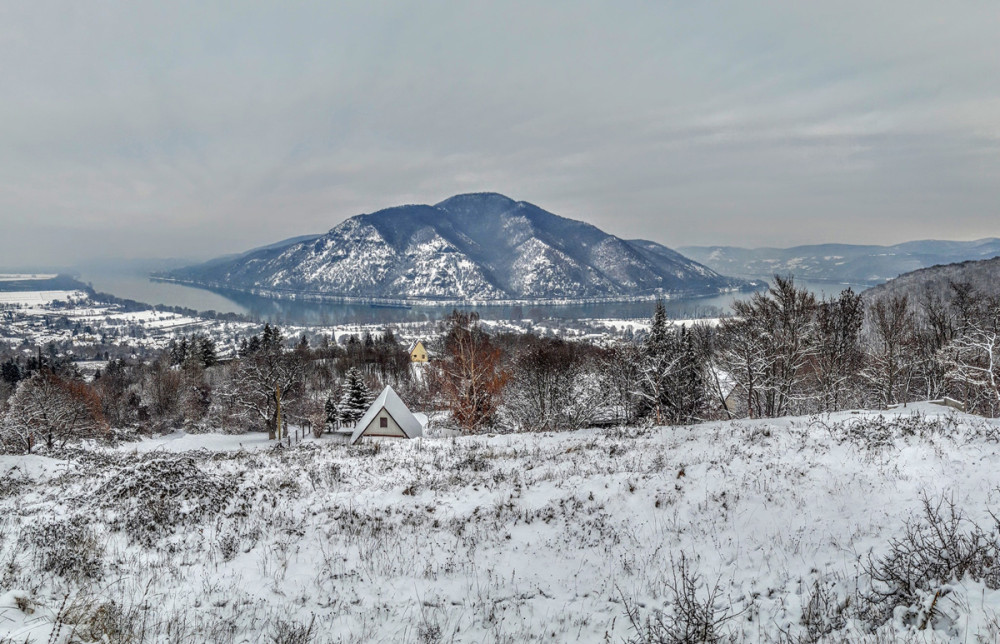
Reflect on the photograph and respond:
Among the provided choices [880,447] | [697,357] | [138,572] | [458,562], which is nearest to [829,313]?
[697,357]

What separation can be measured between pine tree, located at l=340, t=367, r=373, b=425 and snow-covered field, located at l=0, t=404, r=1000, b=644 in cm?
3478

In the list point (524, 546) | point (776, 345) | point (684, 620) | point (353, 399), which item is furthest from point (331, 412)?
point (684, 620)

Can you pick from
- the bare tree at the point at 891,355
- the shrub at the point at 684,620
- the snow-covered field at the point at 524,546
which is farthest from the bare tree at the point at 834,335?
the shrub at the point at 684,620

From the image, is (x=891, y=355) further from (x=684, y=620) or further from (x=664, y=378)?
(x=684, y=620)

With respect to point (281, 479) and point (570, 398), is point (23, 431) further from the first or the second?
point (570, 398)

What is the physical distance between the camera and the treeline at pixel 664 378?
83.9 ft

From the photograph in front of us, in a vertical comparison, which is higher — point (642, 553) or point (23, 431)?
point (642, 553)

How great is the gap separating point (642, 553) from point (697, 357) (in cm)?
3182

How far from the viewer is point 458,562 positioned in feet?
22.2

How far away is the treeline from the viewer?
83.9 ft

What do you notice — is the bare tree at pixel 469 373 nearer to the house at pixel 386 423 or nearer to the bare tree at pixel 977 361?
the house at pixel 386 423

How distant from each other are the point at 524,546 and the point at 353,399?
1682 inches

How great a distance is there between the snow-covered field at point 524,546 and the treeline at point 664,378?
46.5 feet

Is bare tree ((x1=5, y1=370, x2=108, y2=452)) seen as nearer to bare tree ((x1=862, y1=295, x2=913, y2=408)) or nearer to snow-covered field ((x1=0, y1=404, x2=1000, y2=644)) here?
snow-covered field ((x1=0, y1=404, x2=1000, y2=644))
